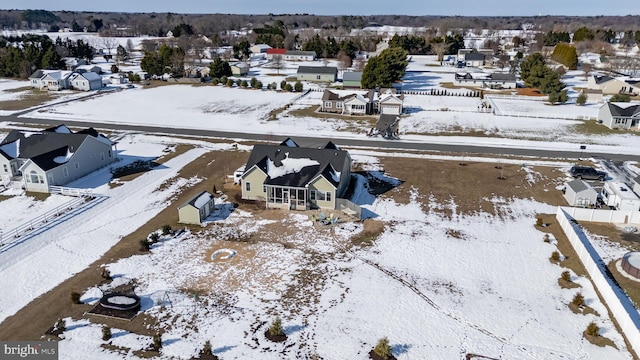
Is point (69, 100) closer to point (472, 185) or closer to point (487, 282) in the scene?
point (472, 185)

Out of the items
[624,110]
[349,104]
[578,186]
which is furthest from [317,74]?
[578,186]

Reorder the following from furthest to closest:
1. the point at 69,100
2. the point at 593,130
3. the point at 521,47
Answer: the point at 521,47 < the point at 69,100 < the point at 593,130

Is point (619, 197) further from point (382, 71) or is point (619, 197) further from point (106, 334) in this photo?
point (382, 71)

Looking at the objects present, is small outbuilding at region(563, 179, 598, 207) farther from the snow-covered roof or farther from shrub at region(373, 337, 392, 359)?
shrub at region(373, 337, 392, 359)

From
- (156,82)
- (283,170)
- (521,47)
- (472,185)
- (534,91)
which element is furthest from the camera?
(521,47)

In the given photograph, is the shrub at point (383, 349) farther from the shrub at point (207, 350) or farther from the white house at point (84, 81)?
the white house at point (84, 81)

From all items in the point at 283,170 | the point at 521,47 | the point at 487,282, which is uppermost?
the point at 521,47

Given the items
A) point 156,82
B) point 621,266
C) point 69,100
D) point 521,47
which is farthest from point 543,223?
point 521,47
